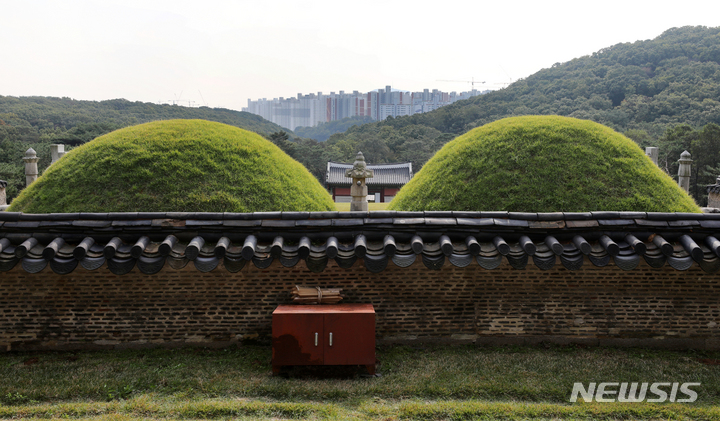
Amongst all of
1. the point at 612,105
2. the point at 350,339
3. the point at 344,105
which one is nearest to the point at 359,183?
the point at 350,339

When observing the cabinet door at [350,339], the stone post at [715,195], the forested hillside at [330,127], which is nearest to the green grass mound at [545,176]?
the cabinet door at [350,339]

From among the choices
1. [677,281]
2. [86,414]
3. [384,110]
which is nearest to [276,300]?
[86,414]

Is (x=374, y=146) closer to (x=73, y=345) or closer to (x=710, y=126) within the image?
(x=710, y=126)

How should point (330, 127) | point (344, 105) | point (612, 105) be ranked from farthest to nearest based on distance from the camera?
1. point (344, 105)
2. point (330, 127)
3. point (612, 105)

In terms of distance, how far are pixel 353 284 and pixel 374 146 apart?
4748 cm

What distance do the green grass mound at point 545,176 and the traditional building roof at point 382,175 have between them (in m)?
21.6

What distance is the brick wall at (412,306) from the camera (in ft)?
22.3

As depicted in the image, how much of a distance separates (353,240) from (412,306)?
1501 mm

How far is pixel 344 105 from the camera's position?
112 metres

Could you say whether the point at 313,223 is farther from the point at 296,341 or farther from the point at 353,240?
the point at 296,341

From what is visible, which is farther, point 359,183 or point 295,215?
point 359,183

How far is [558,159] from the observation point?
9.66 m

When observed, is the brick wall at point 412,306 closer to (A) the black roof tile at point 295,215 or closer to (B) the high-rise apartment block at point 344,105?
(A) the black roof tile at point 295,215

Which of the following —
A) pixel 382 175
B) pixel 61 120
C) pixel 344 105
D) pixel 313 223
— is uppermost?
pixel 344 105
